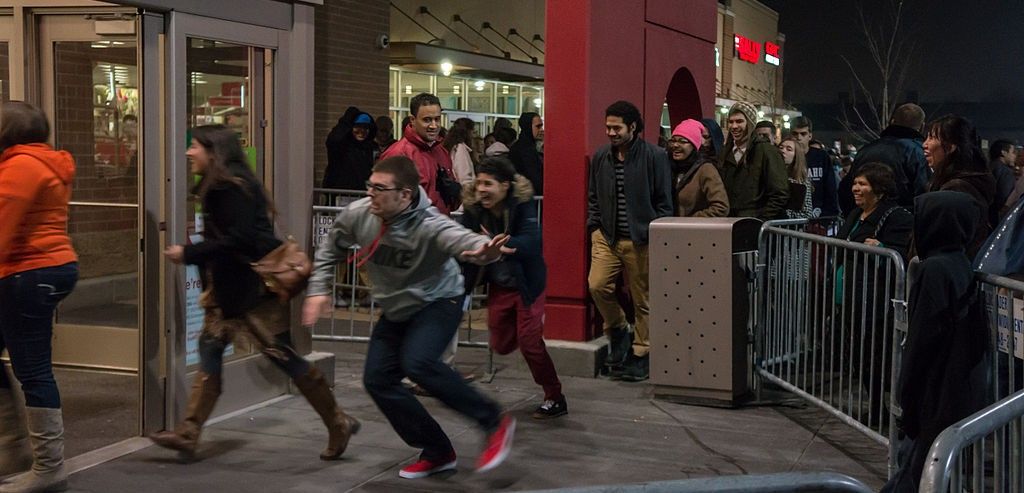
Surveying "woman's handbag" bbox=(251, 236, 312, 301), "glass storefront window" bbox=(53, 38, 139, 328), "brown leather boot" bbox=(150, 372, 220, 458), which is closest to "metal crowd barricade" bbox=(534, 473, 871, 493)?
Answer: "woman's handbag" bbox=(251, 236, 312, 301)

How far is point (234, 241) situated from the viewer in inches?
234

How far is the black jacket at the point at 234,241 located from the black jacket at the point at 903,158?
4713 millimetres

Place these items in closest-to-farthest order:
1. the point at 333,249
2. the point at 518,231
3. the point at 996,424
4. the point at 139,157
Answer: the point at 996,424
the point at 333,249
the point at 139,157
the point at 518,231

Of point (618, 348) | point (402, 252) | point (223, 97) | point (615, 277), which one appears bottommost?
A: point (618, 348)

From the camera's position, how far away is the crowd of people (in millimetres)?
5262

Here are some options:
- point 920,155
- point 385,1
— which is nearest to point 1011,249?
point 920,155

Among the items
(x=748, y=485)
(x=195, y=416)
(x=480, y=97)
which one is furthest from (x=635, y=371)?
(x=480, y=97)

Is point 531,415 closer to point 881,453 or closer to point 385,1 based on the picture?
point 881,453

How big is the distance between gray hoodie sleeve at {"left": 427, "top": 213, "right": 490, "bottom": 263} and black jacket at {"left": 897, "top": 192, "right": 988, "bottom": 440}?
2006 mm

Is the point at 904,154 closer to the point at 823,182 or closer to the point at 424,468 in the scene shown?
the point at 823,182

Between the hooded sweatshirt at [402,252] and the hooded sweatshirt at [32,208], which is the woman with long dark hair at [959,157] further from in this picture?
the hooded sweatshirt at [32,208]

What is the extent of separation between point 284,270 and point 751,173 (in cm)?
460

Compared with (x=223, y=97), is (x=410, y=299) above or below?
below

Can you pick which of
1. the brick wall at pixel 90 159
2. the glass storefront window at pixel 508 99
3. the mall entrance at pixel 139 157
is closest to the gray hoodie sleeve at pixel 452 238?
the mall entrance at pixel 139 157
